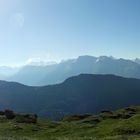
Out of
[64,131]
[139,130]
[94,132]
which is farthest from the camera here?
[64,131]

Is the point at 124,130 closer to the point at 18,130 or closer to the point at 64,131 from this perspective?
the point at 64,131

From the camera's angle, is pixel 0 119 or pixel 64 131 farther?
pixel 0 119

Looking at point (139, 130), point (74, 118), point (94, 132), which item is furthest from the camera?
point (74, 118)

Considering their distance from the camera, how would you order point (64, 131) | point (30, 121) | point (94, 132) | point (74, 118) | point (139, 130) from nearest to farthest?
point (139, 130) < point (94, 132) < point (64, 131) < point (30, 121) < point (74, 118)

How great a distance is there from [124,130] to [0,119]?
39901 mm

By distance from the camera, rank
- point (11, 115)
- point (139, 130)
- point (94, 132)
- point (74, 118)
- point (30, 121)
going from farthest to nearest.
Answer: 1. point (74, 118)
2. point (11, 115)
3. point (30, 121)
4. point (94, 132)
5. point (139, 130)

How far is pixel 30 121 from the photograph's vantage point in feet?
278

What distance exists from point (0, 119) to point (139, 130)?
4239 centimetres

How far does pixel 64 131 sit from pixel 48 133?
12.4ft

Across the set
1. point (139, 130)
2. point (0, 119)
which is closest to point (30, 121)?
point (0, 119)

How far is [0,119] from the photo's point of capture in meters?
88.2

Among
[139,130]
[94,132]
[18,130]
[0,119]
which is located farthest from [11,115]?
[139,130]

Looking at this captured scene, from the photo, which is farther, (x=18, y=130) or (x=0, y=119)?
(x=0, y=119)

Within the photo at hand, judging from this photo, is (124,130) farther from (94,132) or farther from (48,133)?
(48,133)
